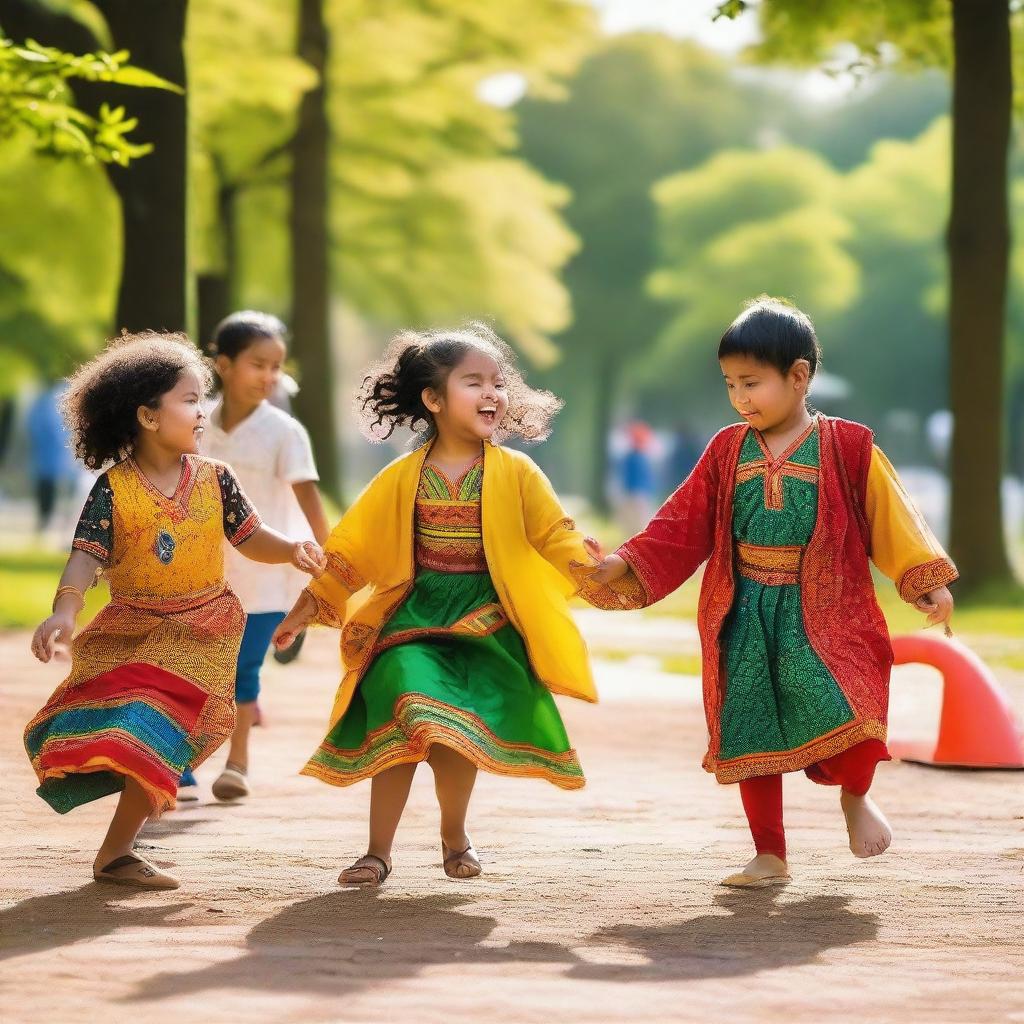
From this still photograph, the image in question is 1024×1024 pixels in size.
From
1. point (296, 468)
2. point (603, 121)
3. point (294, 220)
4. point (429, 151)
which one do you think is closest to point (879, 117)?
point (603, 121)

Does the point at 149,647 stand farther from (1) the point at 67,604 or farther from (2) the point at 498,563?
(2) the point at 498,563

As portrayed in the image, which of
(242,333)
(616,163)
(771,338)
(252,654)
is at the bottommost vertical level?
(252,654)

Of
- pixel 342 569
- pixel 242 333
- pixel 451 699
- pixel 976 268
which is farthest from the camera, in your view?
pixel 976 268

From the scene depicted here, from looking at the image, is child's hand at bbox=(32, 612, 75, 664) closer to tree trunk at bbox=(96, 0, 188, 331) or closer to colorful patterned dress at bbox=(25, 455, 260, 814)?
colorful patterned dress at bbox=(25, 455, 260, 814)

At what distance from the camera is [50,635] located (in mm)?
5258

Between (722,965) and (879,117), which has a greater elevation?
(879,117)

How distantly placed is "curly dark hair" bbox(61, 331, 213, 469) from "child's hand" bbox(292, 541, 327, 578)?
0.61 meters

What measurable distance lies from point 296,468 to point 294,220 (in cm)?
1387

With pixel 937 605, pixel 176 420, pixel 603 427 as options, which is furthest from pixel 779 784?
pixel 603 427

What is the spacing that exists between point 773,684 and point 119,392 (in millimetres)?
2134

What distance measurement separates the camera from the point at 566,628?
19.2ft

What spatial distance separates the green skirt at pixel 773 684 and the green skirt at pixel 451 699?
20.3 inches

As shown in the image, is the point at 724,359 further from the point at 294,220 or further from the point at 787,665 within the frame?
the point at 294,220

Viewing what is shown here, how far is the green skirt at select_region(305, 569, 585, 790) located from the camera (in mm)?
5484
